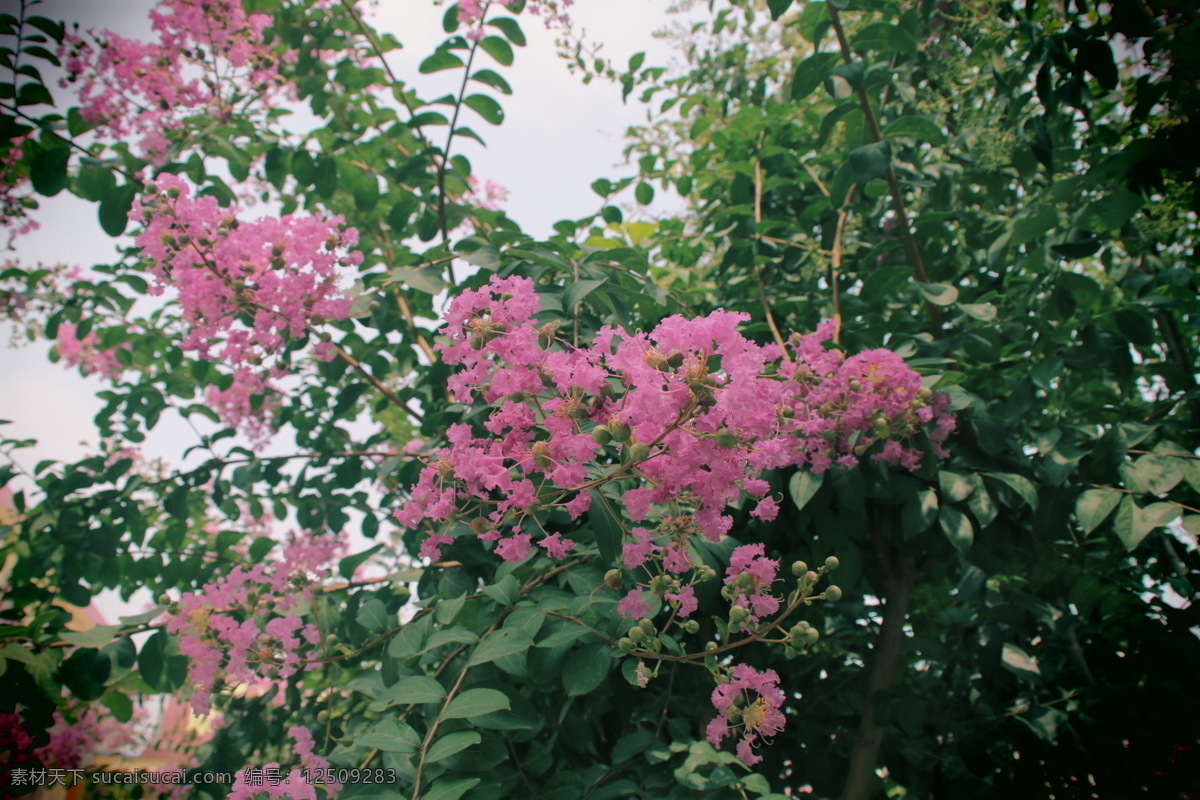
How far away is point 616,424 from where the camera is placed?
80 cm

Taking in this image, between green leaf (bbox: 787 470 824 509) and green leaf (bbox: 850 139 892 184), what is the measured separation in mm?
588

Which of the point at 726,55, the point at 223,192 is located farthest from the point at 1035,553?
the point at 223,192

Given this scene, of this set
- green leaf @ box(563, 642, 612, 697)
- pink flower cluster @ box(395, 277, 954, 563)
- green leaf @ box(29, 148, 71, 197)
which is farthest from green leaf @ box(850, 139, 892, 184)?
green leaf @ box(29, 148, 71, 197)

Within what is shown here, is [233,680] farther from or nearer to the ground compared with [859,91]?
nearer to the ground

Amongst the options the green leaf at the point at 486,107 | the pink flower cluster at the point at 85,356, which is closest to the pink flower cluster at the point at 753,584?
the green leaf at the point at 486,107

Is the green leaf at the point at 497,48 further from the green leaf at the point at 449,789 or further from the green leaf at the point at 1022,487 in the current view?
the green leaf at the point at 449,789

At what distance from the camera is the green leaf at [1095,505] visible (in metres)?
1.27

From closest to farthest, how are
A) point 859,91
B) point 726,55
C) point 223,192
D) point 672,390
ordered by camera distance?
point 672,390
point 859,91
point 223,192
point 726,55

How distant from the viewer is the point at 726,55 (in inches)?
90.3

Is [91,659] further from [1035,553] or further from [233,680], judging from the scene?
[1035,553]

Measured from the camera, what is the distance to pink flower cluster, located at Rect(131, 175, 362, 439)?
4.21 feet

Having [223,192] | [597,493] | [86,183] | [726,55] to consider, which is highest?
[726,55]

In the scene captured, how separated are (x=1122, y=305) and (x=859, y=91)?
717mm

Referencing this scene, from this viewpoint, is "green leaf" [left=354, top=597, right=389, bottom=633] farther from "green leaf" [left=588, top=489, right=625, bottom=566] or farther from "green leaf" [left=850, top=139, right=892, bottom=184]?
"green leaf" [left=850, top=139, right=892, bottom=184]
